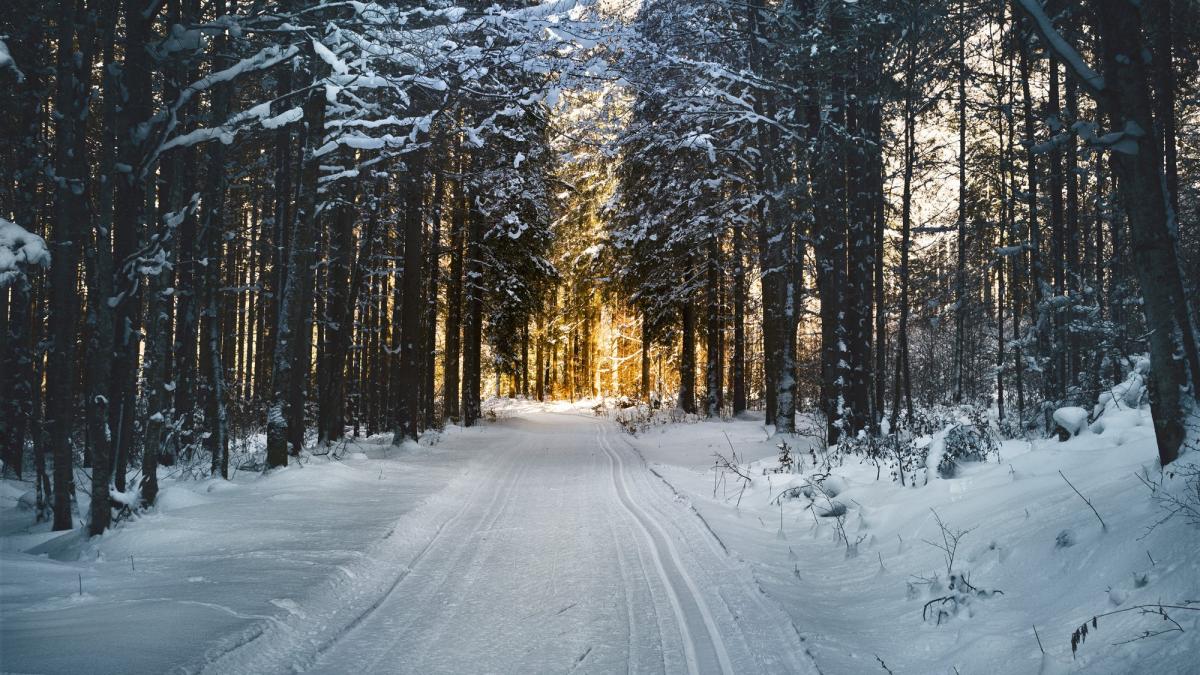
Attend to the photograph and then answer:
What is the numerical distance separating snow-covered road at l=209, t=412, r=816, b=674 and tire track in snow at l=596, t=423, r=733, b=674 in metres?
0.01

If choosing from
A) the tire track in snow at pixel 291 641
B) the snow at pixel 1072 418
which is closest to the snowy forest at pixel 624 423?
the tire track in snow at pixel 291 641

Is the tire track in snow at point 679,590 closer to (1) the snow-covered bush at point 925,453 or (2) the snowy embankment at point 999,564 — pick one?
(2) the snowy embankment at point 999,564

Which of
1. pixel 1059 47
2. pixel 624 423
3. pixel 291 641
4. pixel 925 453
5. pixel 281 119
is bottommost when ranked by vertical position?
pixel 624 423

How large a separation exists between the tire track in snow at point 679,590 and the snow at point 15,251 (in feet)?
20.4

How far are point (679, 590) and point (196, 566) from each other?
4.26 meters

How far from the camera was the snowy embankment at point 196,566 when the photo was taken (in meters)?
3.94

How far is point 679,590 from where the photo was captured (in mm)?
5449

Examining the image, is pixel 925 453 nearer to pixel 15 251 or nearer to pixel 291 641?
pixel 291 641

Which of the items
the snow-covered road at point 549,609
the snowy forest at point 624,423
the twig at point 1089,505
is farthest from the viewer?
the snowy forest at point 624,423

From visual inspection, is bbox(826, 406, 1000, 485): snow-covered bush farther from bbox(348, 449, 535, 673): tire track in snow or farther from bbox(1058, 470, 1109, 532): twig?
bbox(348, 449, 535, 673): tire track in snow

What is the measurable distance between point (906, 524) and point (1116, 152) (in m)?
3.77

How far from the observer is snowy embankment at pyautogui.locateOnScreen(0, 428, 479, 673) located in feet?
12.9

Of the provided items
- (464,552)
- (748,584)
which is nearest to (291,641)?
(464,552)

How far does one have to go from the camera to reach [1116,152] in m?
4.89
